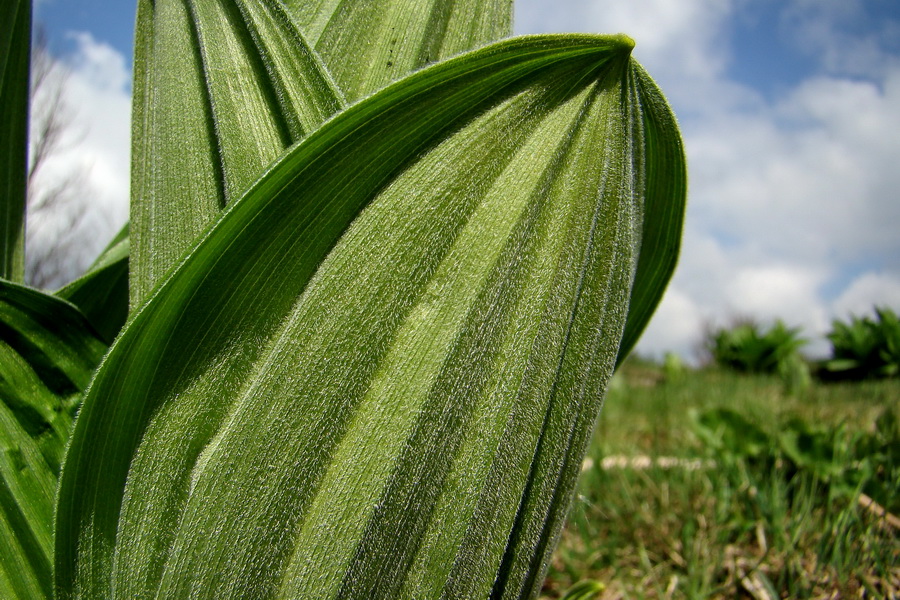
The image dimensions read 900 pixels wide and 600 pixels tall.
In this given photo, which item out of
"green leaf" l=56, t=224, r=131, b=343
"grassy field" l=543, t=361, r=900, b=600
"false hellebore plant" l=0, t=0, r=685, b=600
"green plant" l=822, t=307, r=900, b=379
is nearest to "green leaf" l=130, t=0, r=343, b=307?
"false hellebore plant" l=0, t=0, r=685, b=600

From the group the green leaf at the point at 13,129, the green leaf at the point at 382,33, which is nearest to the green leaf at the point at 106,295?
the green leaf at the point at 13,129

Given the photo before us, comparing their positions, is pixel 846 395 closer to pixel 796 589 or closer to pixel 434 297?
pixel 796 589

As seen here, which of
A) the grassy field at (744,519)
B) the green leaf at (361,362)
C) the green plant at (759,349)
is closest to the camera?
the green leaf at (361,362)

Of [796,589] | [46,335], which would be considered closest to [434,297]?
[46,335]

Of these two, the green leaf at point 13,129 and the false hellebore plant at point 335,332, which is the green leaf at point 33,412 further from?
the green leaf at point 13,129

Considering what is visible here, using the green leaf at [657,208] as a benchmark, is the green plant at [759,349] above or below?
above

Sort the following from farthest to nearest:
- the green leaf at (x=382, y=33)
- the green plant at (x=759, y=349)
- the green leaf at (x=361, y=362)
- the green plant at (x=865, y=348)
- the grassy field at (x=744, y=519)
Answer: the green plant at (x=759, y=349), the green plant at (x=865, y=348), the grassy field at (x=744, y=519), the green leaf at (x=382, y=33), the green leaf at (x=361, y=362)

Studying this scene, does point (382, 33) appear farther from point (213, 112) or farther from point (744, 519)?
point (744, 519)

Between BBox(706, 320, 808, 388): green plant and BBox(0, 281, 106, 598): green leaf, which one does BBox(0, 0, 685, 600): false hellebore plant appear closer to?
BBox(0, 281, 106, 598): green leaf
